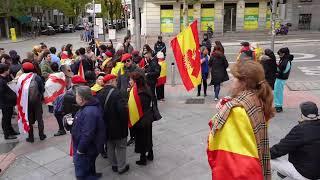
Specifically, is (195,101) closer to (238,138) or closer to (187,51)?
(187,51)

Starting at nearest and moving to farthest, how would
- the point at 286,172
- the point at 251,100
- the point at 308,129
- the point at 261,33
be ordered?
the point at 251,100 → the point at 308,129 → the point at 286,172 → the point at 261,33

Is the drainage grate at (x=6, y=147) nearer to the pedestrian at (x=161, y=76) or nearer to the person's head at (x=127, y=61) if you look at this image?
the person's head at (x=127, y=61)

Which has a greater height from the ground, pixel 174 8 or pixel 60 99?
pixel 174 8

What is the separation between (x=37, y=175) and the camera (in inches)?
256

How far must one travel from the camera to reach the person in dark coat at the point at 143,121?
621 cm

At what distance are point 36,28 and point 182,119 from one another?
164 ft

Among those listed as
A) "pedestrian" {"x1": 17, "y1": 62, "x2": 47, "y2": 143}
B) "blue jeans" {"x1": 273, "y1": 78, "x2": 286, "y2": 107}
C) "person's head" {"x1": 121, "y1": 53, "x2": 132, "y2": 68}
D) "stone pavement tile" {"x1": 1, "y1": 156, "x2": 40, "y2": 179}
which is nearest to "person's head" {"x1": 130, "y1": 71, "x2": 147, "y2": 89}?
"person's head" {"x1": 121, "y1": 53, "x2": 132, "y2": 68}

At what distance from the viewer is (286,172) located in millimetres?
4238

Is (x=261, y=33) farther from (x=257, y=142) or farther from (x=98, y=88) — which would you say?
(x=257, y=142)

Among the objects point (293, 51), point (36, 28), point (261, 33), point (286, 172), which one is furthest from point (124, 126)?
point (36, 28)

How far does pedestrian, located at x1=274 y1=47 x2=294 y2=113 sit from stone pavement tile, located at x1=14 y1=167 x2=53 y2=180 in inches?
227

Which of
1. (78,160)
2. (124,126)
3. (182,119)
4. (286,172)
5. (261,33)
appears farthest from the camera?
(261,33)

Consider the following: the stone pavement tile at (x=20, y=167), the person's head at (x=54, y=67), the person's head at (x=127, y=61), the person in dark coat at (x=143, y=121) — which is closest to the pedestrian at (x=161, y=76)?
the person's head at (x=127, y=61)

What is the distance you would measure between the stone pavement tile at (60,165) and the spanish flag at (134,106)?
5.00 feet
